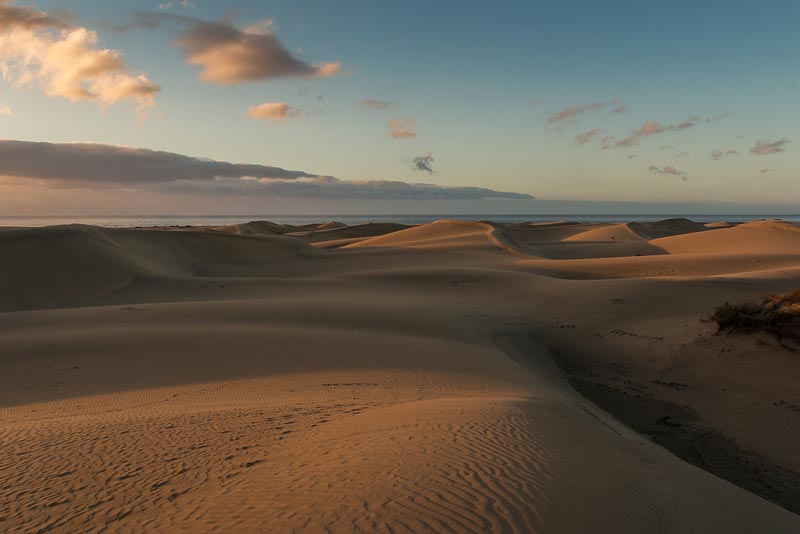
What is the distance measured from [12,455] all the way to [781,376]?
493 inches

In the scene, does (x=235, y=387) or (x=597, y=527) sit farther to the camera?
(x=235, y=387)

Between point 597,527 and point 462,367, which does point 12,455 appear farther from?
point 462,367

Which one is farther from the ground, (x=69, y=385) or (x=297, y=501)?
(x=297, y=501)

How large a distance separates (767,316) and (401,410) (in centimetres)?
986

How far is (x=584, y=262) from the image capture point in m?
26.4

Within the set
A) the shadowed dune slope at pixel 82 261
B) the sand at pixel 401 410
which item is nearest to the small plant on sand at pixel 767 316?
the sand at pixel 401 410

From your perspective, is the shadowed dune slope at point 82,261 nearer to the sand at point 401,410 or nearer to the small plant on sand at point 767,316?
the sand at point 401,410

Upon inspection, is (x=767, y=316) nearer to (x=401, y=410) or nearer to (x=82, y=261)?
(x=401, y=410)

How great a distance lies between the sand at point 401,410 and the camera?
145 inches

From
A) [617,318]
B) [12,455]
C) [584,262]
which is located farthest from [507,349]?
[584,262]

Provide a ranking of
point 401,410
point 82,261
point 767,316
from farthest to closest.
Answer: point 82,261, point 767,316, point 401,410

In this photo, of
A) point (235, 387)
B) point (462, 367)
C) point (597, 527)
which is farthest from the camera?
point (462, 367)

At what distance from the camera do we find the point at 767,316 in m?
11.3

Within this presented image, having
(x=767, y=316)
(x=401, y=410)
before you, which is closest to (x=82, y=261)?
(x=401, y=410)
